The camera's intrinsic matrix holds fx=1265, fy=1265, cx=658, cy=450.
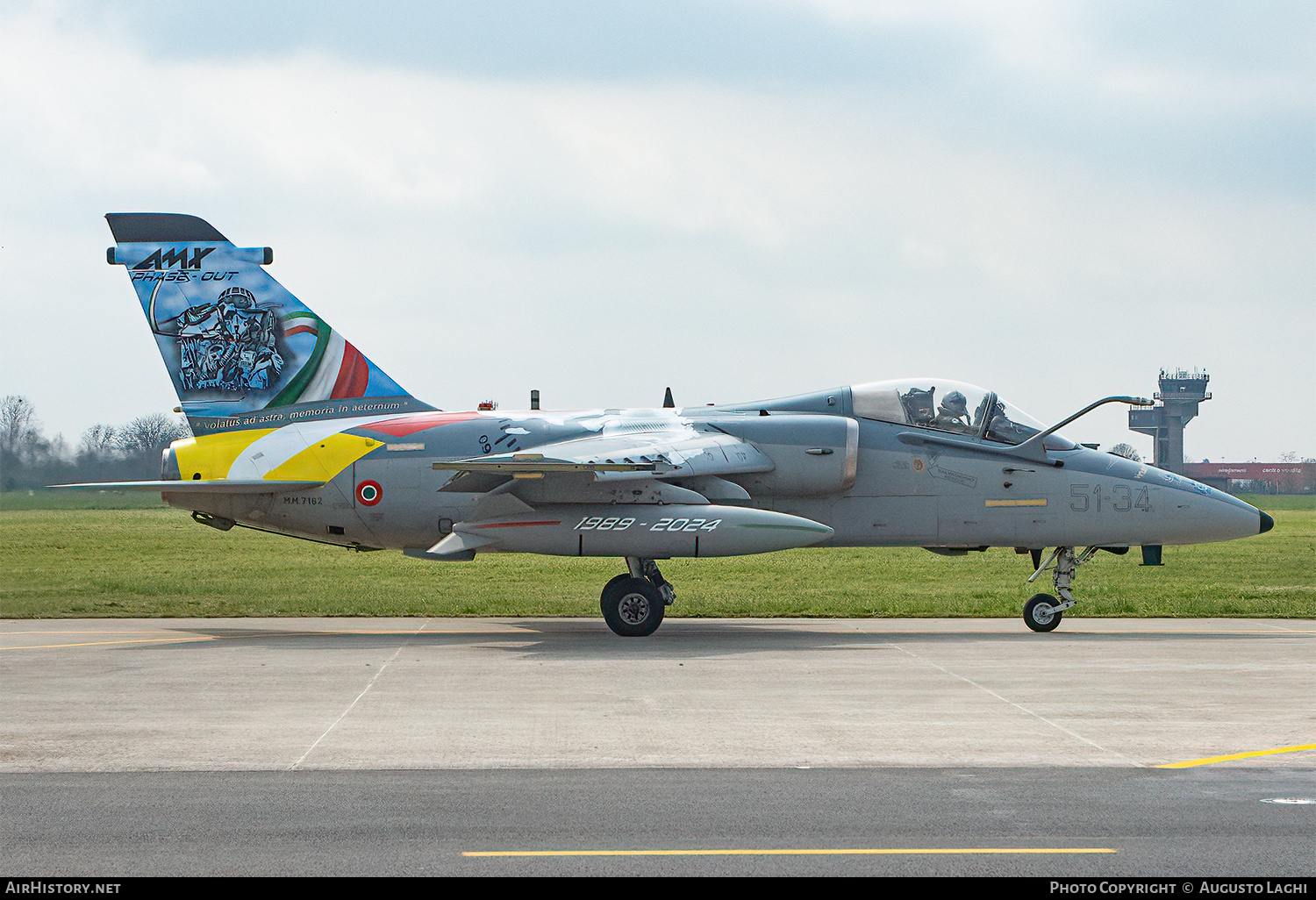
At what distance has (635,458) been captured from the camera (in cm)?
1669

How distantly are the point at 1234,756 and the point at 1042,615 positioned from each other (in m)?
8.98

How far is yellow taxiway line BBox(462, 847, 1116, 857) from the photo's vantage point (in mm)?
6148

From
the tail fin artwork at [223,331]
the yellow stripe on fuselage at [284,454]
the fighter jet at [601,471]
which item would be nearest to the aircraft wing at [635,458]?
the fighter jet at [601,471]

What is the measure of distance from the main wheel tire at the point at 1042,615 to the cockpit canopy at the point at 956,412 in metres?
2.18

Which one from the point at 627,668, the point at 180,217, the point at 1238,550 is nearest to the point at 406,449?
the point at 180,217

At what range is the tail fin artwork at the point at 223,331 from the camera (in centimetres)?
1873

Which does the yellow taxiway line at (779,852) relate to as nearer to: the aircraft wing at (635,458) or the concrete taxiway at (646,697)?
the concrete taxiway at (646,697)

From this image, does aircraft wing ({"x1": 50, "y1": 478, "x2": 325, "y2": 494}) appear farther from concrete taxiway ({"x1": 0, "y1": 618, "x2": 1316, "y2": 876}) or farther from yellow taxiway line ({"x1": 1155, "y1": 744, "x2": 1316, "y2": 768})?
yellow taxiway line ({"x1": 1155, "y1": 744, "x2": 1316, "y2": 768})

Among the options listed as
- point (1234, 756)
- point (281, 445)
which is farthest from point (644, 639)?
point (1234, 756)

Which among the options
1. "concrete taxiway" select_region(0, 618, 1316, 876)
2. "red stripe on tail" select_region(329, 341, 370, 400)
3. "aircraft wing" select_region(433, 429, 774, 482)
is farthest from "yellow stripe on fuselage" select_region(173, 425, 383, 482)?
"concrete taxiway" select_region(0, 618, 1316, 876)

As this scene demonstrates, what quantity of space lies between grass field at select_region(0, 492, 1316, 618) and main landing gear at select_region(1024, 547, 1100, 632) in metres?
2.90

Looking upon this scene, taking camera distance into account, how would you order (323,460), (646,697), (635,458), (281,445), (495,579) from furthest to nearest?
1. (495,579)
2. (281,445)
3. (323,460)
4. (635,458)
5. (646,697)

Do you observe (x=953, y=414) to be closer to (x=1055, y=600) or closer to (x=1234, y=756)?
(x=1055, y=600)

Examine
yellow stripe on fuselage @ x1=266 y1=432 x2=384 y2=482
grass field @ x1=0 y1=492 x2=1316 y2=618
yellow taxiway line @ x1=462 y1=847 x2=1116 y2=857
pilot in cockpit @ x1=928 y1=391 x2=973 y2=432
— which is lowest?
grass field @ x1=0 y1=492 x2=1316 y2=618
